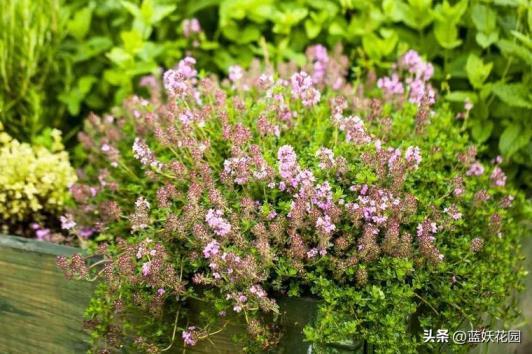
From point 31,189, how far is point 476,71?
6.29 feet

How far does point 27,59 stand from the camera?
3.62 m

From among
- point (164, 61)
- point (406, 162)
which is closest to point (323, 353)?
point (406, 162)

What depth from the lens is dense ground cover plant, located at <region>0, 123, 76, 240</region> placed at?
10.6ft

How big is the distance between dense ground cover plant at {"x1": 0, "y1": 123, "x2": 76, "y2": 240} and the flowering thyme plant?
407 mm

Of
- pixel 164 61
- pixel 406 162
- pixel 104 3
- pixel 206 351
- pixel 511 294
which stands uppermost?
pixel 104 3

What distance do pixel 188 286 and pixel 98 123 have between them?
3.35 ft

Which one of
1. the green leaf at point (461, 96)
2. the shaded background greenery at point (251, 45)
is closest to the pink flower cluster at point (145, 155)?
the shaded background greenery at point (251, 45)

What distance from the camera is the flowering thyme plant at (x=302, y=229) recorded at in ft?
7.57

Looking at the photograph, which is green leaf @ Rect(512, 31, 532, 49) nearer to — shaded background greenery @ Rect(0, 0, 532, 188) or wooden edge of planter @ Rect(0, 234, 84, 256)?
shaded background greenery @ Rect(0, 0, 532, 188)

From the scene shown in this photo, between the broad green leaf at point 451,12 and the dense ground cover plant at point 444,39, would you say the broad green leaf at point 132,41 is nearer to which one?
the dense ground cover plant at point 444,39

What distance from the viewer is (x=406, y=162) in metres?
2.53

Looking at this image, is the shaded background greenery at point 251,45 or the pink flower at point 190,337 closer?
the pink flower at point 190,337

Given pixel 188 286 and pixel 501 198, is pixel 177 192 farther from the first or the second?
pixel 501 198

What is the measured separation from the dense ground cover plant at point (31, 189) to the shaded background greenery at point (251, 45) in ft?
1.37
